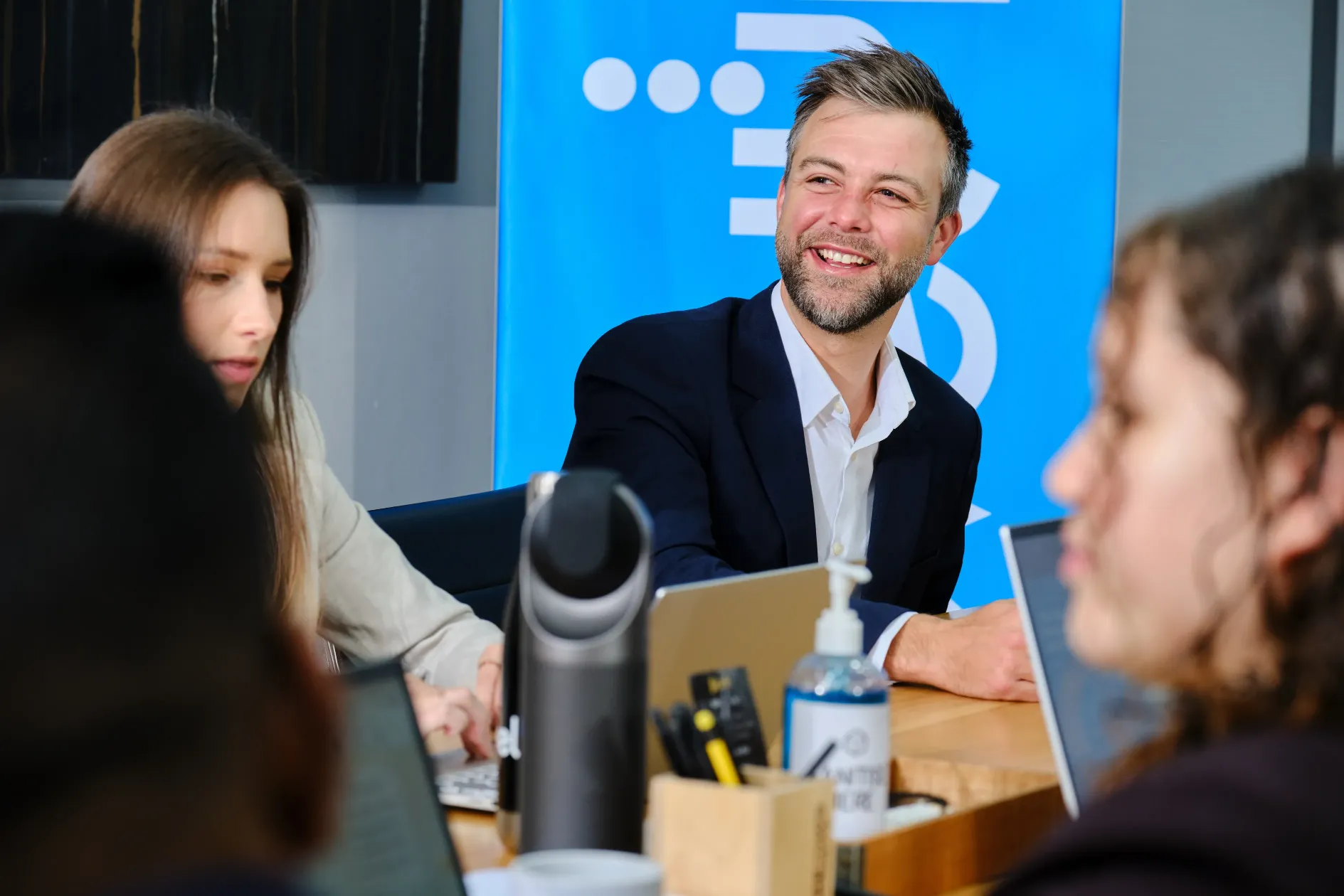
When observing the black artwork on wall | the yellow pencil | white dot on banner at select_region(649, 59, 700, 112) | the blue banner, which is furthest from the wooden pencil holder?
white dot on banner at select_region(649, 59, 700, 112)

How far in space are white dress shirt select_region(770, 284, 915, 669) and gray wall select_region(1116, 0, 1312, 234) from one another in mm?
1812

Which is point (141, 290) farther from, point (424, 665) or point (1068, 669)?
point (424, 665)

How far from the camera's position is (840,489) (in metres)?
2.39

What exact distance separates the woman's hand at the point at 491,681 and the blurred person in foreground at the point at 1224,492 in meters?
0.91

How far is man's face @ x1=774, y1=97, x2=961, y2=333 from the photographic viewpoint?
2494 mm

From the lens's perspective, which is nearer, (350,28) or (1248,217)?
(1248,217)

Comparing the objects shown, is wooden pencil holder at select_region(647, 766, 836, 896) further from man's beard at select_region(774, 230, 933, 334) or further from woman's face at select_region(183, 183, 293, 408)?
man's beard at select_region(774, 230, 933, 334)

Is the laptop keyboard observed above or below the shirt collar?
below

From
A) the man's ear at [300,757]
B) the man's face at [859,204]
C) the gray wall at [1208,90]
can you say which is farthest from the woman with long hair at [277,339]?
the gray wall at [1208,90]

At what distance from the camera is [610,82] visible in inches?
144

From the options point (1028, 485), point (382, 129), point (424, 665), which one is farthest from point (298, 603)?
point (1028, 485)

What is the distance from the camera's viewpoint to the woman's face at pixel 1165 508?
2.35 ft

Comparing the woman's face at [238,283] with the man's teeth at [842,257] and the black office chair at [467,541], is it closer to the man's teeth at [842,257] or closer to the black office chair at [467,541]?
the black office chair at [467,541]

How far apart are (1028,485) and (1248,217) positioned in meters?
3.11
